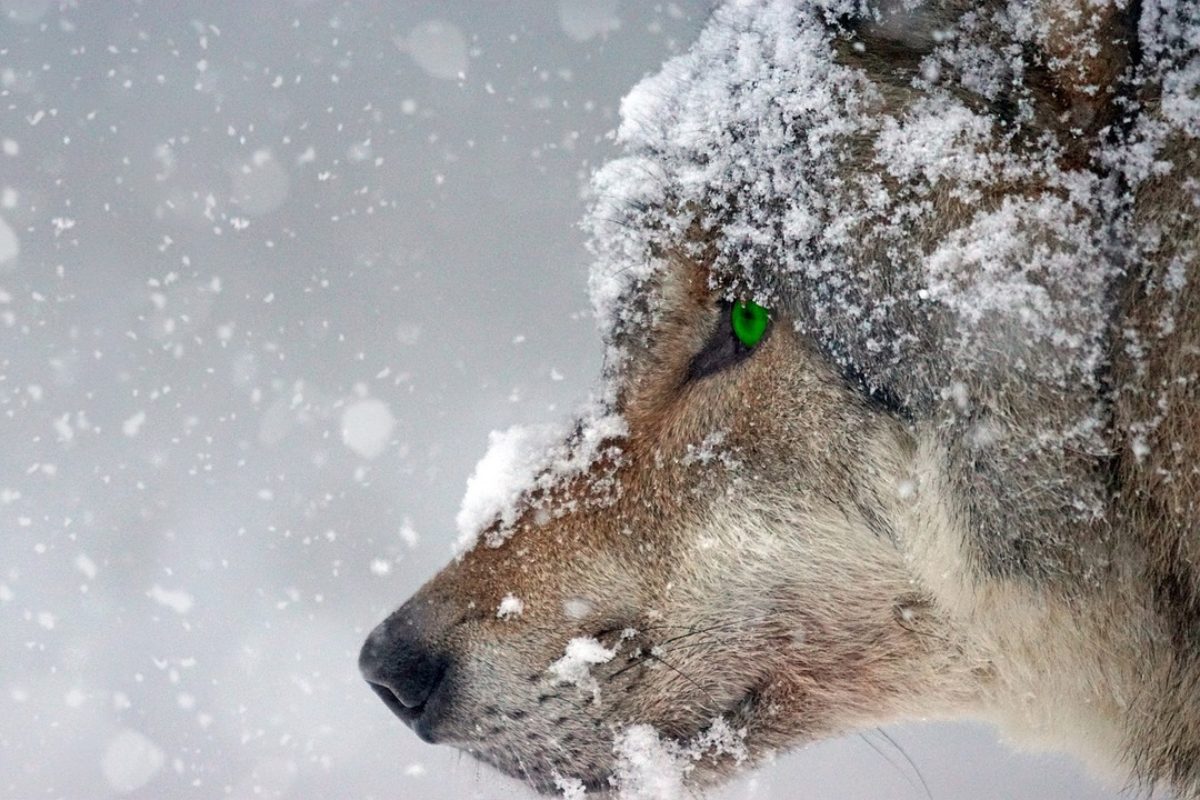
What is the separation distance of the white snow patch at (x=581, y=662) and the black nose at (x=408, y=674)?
30 centimetres

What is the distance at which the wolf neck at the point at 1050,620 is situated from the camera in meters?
2.07

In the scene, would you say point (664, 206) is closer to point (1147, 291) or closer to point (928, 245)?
point (928, 245)

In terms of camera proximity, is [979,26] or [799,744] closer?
[979,26]

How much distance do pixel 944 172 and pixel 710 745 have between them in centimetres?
147

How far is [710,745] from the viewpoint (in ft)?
7.98

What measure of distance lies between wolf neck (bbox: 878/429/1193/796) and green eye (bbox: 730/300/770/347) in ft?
1.41

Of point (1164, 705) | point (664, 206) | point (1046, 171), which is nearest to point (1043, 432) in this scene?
point (1046, 171)

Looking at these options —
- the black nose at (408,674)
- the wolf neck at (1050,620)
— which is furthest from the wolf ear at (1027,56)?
the black nose at (408,674)

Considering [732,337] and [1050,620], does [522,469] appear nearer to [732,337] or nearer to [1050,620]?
[732,337]

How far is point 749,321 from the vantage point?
2268 mm

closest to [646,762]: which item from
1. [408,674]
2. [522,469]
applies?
[408,674]

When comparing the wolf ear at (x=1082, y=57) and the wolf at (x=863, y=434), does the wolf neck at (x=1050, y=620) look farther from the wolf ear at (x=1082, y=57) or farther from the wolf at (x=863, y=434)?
the wolf ear at (x=1082, y=57)

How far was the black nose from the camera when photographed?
2.46m

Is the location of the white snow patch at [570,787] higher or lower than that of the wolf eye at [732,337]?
lower
